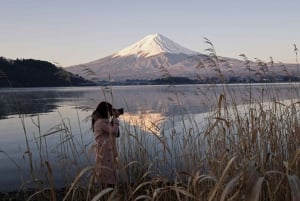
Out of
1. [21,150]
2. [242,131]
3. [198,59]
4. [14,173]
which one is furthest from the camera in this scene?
[21,150]

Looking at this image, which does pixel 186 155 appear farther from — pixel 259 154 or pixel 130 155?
pixel 130 155

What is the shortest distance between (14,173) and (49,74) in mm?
86621

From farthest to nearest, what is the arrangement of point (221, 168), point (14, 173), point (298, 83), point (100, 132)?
1. point (14, 173)
2. point (298, 83)
3. point (100, 132)
4. point (221, 168)

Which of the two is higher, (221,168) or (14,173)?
(221,168)

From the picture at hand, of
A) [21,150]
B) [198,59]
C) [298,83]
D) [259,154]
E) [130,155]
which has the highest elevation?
[198,59]

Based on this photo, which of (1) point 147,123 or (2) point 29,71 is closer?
(1) point 147,123

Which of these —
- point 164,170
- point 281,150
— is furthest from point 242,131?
point 164,170

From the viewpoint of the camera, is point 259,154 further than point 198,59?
No

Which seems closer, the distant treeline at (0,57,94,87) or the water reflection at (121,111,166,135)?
the water reflection at (121,111,166,135)

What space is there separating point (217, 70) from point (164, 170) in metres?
1.82

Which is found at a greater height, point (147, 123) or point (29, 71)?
point (29, 71)

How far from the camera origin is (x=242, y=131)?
4.22 m

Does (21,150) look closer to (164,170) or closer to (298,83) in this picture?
(164,170)

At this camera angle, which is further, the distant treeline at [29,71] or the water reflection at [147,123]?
the distant treeline at [29,71]
